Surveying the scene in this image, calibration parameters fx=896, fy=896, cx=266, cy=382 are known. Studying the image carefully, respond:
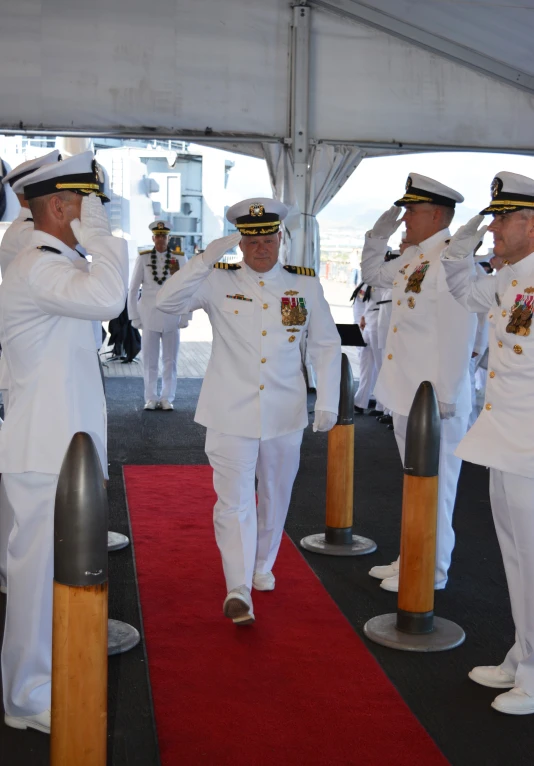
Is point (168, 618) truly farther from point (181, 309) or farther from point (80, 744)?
point (80, 744)

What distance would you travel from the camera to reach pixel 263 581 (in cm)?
436

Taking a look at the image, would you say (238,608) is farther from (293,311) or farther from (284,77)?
(284,77)

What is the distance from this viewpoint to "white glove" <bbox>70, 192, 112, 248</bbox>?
2873mm

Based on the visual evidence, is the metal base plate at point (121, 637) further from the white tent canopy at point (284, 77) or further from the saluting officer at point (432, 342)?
the white tent canopy at point (284, 77)

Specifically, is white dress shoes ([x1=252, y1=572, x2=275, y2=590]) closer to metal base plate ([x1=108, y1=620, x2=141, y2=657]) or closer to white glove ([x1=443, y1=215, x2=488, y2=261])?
metal base plate ([x1=108, y1=620, x2=141, y2=657])

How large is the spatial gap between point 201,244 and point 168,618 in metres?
27.5

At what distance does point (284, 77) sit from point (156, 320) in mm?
3134

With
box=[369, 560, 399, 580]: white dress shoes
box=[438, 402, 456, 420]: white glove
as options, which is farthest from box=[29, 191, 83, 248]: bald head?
box=[369, 560, 399, 580]: white dress shoes

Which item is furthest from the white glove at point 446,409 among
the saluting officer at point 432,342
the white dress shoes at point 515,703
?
the white dress shoes at point 515,703

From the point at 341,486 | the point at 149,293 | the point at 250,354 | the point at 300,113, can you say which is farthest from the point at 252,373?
the point at 300,113

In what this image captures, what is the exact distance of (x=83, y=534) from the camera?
221 centimetres

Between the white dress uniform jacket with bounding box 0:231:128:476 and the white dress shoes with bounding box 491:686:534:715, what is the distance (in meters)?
1.75

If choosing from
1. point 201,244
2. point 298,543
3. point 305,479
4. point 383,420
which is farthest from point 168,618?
point 201,244

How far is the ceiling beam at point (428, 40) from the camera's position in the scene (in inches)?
392
